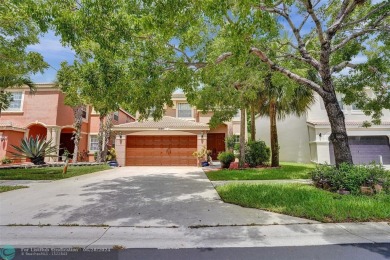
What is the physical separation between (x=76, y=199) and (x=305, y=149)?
20245mm

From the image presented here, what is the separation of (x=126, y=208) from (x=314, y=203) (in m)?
5.11

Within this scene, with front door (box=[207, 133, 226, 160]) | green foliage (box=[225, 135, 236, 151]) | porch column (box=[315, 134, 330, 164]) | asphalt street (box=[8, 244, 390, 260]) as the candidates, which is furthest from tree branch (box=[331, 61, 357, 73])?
front door (box=[207, 133, 226, 160])

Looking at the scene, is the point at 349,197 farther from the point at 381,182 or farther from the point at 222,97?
the point at 222,97

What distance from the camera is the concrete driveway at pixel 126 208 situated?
513 cm

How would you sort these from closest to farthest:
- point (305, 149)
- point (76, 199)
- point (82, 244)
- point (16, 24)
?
point (82, 244) → point (76, 199) → point (16, 24) → point (305, 149)

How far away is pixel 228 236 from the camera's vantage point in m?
4.30

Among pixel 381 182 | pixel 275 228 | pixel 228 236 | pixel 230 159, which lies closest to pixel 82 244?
pixel 228 236

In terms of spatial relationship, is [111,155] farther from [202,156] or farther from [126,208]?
[126,208]

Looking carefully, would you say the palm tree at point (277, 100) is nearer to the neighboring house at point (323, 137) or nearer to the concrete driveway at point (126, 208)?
the neighboring house at point (323, 137)

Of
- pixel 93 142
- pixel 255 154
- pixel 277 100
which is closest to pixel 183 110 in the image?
pixel 93 142

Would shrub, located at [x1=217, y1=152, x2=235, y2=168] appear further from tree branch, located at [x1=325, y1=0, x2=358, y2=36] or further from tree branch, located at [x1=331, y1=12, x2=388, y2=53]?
tree branch, located at [x1=325, y1=0, x2=358, y2=36]

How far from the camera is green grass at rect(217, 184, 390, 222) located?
5211mm

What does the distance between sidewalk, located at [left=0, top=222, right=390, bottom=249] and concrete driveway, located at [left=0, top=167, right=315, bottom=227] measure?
33cm

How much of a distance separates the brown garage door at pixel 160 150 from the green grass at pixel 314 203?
12.0 meters
